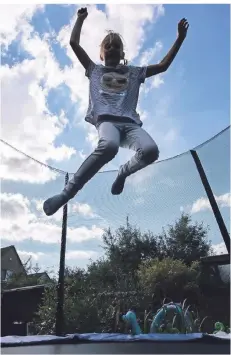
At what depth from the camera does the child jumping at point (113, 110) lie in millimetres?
1605

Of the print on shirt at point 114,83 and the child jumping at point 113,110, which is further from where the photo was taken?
the print on shirt at point 114,83

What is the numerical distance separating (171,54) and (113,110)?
423 mm

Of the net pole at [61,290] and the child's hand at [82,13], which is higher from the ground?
the child's hand at [82,13]

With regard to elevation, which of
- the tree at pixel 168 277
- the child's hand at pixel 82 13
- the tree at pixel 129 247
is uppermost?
the child's hand at pixel 82 13

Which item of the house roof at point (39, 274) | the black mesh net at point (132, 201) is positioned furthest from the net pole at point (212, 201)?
the house roof at point (39, 274)

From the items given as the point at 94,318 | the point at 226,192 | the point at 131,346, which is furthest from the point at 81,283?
the point at 131,346

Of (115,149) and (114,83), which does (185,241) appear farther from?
(115,149)

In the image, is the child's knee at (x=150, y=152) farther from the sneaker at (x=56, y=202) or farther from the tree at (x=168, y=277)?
the tree at (x=168, y=277)

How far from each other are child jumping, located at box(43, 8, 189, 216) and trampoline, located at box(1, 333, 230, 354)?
690 millimetres

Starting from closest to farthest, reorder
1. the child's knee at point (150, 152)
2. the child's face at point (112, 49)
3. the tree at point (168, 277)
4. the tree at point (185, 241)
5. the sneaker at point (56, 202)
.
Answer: the child's knee at point (150, 152) < the sneaker at point (56, 202) < the child's face at point (112, 49) < the tree at point (185, 241) < the tree at point (168, 277)

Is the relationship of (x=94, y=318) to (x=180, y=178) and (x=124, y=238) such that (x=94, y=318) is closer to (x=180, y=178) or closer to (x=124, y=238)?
(x=124, y=238)

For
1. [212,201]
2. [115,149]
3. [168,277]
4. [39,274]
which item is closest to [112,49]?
[115,149]

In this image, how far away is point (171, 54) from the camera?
1.90 meters

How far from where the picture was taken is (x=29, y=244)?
3359mm
